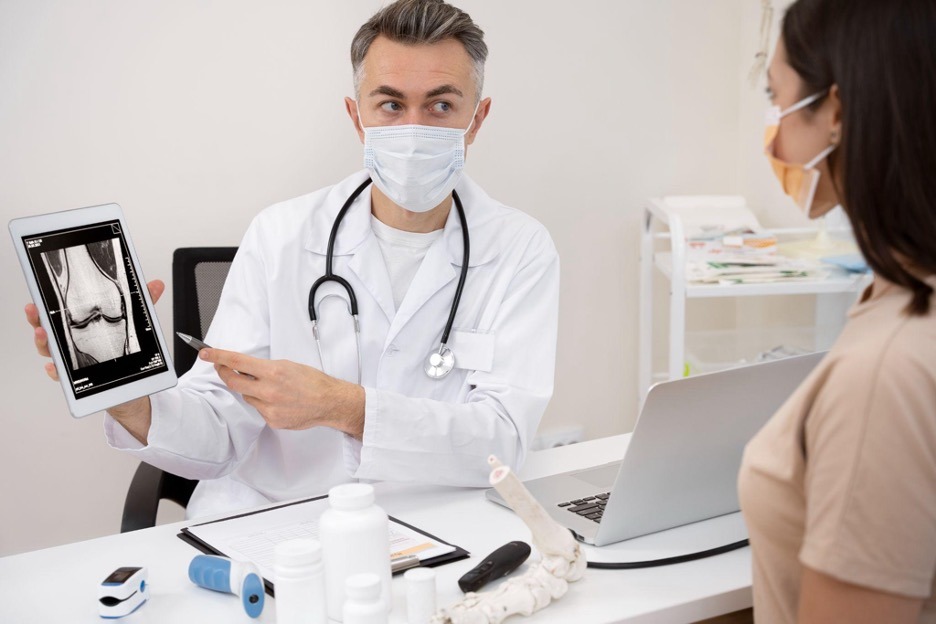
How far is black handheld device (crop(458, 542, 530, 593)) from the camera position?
0.98 metres

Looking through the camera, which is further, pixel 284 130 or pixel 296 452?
pixel 284 130

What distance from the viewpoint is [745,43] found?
2.67 meters

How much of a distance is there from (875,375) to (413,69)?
1111 mm

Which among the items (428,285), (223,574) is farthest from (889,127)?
(428,285)

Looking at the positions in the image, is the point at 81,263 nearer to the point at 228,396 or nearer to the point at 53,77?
the point at 228,396

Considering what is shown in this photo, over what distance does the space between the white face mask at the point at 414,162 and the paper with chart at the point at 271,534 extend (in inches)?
23.5

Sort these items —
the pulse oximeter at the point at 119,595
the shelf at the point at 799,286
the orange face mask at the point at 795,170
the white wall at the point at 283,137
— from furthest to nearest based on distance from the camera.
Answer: the shelf at the point at 799,286 < the white wall at the point at 283,137 < the pulse oximeter at the point at 119,595 < the orange face mask at the point at 795,170

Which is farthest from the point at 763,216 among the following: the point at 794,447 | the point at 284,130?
the point at 794,447

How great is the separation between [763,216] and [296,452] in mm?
1699

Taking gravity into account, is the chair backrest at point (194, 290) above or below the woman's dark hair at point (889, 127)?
below

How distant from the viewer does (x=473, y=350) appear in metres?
1.56

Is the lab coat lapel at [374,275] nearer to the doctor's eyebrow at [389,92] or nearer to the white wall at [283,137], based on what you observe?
the doctor's eyebrow at [389,92]

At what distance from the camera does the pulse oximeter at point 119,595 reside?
3.10 ft

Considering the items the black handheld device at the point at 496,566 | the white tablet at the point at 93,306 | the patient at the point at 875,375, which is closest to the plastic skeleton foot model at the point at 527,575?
the black handheld device at the point at 496,566
